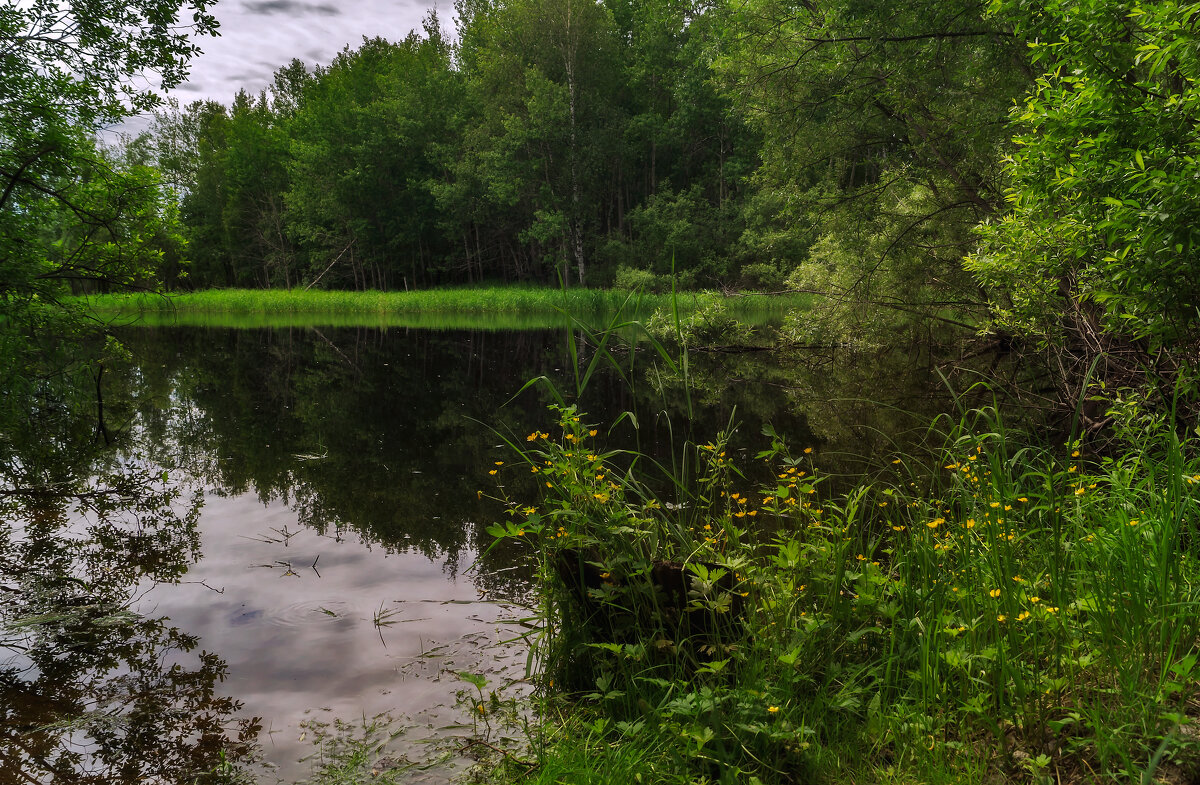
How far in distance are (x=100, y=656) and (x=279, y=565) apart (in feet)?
4.82

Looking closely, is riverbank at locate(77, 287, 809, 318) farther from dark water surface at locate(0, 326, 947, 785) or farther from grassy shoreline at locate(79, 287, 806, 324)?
dark water surface at locate(0, 326, 947, 785)

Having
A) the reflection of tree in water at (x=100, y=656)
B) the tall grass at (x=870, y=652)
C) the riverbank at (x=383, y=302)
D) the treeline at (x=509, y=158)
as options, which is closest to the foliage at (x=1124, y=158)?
the tall grass at (x=870, y=652)

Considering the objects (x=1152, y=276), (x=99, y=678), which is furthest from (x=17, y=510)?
(x=1152, y=276)

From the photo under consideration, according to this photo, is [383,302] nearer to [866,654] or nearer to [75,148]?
[75,148]

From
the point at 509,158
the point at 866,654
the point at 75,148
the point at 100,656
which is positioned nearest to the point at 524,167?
the point at 509,158

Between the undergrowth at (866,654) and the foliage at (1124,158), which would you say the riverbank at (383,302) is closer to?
the foliage at (1124,158)

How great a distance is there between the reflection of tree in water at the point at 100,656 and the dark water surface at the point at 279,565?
14 mm

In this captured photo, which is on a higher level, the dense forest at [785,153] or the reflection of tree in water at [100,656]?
the dense forest at [785,153]

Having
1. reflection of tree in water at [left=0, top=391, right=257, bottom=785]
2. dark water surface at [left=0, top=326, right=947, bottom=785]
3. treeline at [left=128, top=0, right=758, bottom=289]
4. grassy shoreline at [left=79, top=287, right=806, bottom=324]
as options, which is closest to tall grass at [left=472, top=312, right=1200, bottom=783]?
dark water surface at [left=0, top=326, right=947, bottom=785]

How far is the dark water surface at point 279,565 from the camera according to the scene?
3129 millimetres

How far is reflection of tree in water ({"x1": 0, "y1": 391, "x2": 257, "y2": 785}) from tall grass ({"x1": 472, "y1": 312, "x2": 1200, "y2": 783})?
1.56m

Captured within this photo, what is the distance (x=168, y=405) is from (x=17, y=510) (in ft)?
19.1

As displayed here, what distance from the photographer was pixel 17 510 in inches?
237

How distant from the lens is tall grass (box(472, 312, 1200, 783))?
7.36 feet
